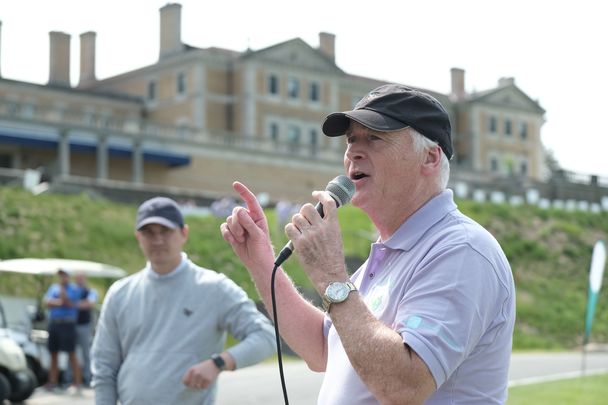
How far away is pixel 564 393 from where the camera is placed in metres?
17.4

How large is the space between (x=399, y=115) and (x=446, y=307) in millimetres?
708

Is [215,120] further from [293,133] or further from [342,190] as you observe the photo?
[342,190]

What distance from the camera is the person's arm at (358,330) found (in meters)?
3.61

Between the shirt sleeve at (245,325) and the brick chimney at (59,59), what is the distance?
263ft

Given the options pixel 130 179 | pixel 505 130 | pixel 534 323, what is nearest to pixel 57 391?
pixel 534 323

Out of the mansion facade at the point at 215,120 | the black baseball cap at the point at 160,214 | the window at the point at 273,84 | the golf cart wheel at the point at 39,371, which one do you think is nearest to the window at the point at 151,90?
the mansion facade at the point at 215,120

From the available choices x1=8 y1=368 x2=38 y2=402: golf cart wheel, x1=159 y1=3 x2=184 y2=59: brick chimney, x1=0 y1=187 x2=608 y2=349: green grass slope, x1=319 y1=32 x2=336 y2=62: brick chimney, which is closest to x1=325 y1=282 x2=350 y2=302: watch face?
x1=8 y1=368 x2=38 y2=402: golf cart wheel

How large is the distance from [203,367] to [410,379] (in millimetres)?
2897

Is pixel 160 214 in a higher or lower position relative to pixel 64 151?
lower

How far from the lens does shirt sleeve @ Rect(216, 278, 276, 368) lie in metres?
6.69

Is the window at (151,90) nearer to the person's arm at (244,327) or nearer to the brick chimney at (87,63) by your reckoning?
the brick chimney at (87,63)

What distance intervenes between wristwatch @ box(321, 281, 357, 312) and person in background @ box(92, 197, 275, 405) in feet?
8.69

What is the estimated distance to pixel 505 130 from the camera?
343 feet

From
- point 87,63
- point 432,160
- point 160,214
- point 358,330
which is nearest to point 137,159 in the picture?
point 87,63
